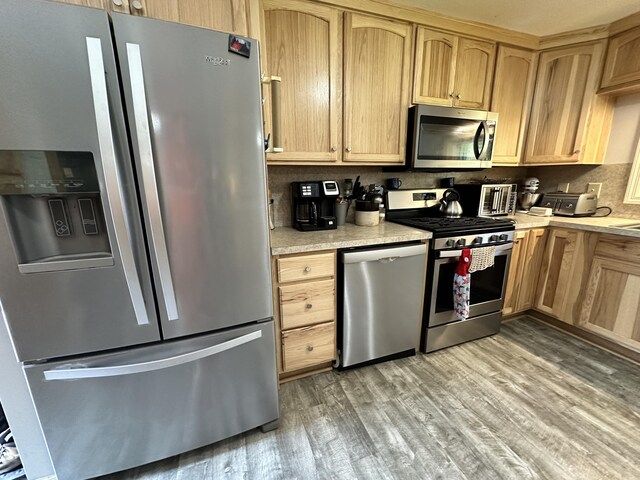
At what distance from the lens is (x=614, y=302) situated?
6.47ft

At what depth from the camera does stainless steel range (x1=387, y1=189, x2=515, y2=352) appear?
189cm

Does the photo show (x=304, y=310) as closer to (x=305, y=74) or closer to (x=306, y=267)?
(x=306, y=267)

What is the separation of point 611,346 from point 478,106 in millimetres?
2136

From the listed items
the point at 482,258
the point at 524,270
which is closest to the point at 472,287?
the point at 482,258

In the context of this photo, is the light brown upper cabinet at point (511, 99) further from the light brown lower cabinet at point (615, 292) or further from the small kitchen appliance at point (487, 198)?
the light brown lower cabinet at point (615, 292)

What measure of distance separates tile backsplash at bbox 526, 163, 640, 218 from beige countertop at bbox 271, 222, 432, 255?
6.21 feet

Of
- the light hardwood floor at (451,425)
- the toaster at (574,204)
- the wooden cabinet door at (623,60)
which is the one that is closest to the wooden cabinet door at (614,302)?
the light hardwood floor at (451,425)

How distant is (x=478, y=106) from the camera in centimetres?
221

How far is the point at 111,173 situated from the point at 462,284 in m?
2.04

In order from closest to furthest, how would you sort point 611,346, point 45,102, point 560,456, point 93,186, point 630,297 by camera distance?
point 45,102, point 93,186, point 560,456, point 630,297, point 611,346

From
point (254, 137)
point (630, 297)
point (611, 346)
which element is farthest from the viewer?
point (611, 346)

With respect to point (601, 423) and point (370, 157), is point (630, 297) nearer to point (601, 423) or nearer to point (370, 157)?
point (601, 423)

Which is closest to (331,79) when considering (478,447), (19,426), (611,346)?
(478,447)

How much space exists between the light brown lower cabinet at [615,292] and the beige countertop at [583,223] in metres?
0.08
